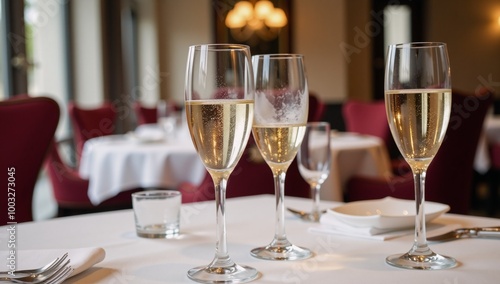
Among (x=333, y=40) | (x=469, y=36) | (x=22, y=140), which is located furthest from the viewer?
(x=469, y=36)

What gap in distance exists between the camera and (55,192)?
4.13 metres

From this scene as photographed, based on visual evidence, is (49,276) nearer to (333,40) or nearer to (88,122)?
(88,122)

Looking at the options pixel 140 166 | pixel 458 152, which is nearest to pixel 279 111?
pixel 458 152

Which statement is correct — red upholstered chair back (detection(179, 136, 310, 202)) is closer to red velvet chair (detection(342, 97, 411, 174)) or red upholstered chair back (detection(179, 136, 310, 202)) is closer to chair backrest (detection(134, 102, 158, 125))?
red velvet chair (detection(342, 97, 411, 174))

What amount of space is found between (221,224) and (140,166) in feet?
8.86

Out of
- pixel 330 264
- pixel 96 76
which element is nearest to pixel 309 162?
pixel 330 264

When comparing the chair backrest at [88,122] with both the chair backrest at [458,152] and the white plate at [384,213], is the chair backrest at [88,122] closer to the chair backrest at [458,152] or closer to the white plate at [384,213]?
the chair backrest at [458,152]

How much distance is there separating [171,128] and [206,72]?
10.8 ft

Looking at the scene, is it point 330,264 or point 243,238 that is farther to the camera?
point 243,238

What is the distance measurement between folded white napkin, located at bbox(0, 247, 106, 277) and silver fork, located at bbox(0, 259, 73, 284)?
0.04 ft

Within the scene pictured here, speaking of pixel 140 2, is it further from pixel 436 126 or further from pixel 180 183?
pixel 436 126

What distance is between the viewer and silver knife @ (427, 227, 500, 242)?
0.95 m

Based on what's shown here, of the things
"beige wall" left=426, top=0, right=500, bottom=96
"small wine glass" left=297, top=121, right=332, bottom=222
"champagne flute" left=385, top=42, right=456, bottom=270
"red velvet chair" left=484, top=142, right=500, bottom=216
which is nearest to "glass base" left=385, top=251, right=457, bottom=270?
"champagne flute" left=385, top=42, right=456, bottom=270

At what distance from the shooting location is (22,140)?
1.55m
